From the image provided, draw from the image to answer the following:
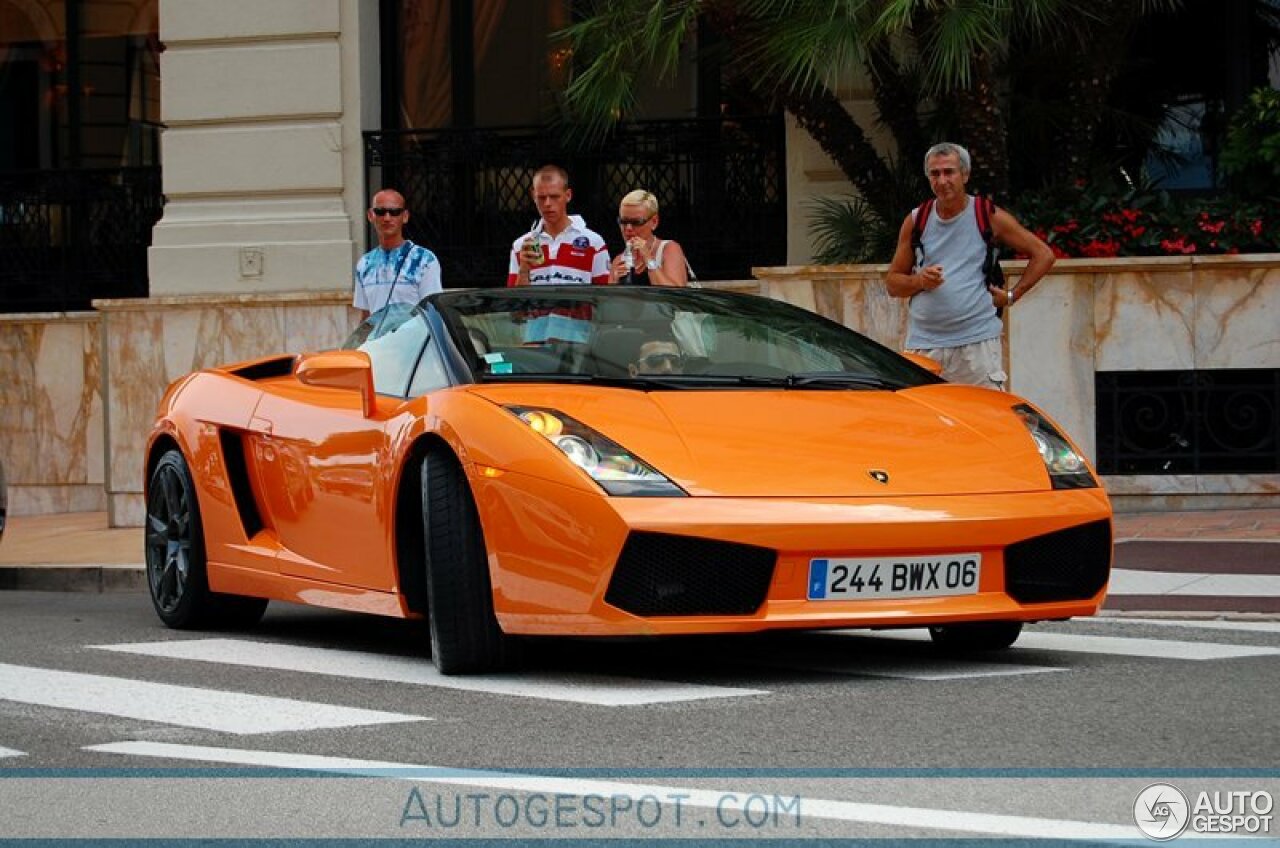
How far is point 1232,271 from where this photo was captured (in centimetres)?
1416

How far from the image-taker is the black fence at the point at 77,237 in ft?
62.9

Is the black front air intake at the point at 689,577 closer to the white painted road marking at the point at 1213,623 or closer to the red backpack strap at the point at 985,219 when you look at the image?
the white painted road marking at the point at 1213,623

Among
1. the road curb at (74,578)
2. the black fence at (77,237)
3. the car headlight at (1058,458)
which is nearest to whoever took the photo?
the car headlight at (1058,458)

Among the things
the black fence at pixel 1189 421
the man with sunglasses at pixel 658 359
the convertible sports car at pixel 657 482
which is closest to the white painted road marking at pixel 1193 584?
the convertible sports car at pixel 657 482

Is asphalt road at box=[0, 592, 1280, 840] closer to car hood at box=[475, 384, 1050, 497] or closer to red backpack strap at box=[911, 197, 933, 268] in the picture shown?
car hood at box=[475, 384, 1050, 497]

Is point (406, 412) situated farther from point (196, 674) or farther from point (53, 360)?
point (53, 360)

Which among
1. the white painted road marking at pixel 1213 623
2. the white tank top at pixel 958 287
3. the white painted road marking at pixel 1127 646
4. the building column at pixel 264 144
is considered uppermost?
the building column at pixel 264 144

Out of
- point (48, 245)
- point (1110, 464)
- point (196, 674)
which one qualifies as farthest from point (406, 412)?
point (48, 245)

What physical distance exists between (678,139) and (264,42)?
3.14 meters

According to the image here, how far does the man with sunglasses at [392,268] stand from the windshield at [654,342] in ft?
11.7

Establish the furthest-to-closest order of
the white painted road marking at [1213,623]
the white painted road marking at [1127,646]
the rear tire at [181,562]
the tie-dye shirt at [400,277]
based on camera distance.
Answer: the tie-dye shirt at [400,277]
the rear tire at [181,562]
the white painted road marking at [1213,623]
the white painted road marking at [1127,646]

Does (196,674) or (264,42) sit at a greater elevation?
(264,42)

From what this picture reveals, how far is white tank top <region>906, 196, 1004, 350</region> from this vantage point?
10.7 metres

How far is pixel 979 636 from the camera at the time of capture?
7824mm
